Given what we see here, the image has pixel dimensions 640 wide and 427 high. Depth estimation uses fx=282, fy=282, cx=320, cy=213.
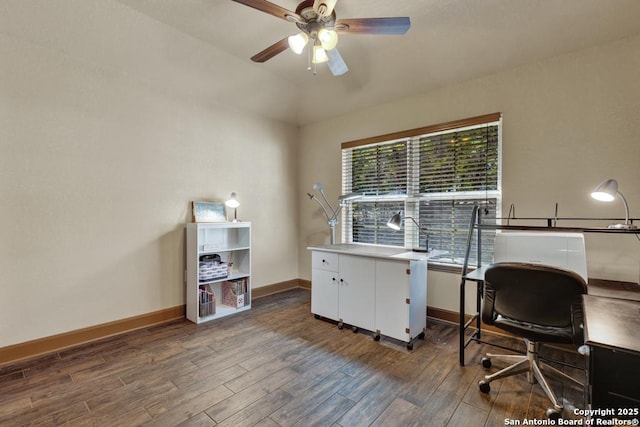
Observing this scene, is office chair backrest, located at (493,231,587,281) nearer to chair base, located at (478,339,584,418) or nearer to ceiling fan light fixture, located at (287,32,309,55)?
chair base, located at (478,339,584,418)

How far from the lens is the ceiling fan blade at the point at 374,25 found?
186 cm

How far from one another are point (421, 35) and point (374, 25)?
101 centimetres

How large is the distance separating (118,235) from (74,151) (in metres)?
0.86

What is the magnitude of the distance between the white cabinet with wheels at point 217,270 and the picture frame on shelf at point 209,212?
0.13 m

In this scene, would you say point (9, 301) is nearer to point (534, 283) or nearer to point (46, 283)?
point (46, 283)

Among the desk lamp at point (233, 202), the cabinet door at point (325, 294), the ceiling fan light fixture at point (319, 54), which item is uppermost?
the ceiling fan light fixture at point (319, 54)

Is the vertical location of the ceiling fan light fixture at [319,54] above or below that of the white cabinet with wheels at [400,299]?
above

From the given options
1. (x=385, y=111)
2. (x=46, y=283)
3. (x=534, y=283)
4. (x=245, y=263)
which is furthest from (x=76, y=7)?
(x=534, y=283)

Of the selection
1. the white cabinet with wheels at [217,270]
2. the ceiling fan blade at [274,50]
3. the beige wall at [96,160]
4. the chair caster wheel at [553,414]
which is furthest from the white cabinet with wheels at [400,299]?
the beige wall at [96,160]

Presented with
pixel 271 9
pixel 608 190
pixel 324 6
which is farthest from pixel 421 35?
pixel 608 190

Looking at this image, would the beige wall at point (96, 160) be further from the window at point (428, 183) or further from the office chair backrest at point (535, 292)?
the office chair backrest at point (535, 292)

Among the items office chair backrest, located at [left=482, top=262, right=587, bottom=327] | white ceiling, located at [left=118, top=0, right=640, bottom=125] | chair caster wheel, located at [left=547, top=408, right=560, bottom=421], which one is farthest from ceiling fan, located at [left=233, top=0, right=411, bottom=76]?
chair caster wheel, located at [left=547, top=408, right=560, bottom=421]

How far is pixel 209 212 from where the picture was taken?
349 cm

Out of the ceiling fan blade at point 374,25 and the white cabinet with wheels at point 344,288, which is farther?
the white cabinet with wheels at point 344,288
